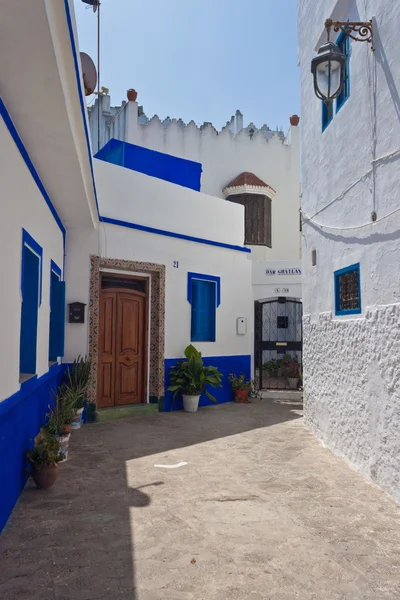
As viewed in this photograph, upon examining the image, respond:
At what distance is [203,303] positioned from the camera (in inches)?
381

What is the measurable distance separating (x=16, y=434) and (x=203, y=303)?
5.97 metres

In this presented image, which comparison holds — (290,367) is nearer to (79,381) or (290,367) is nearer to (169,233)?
(169,233)

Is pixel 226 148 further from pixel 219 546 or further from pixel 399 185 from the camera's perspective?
pixel 219 546

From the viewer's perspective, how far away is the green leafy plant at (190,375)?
28.6 ft

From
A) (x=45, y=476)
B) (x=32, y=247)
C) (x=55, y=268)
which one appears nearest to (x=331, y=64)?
(x=32, y=247)

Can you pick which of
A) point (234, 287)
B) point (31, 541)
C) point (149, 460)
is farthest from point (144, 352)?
point (31, 541)

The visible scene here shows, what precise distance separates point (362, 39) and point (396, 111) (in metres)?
1.19

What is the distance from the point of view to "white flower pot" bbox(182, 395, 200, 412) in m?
8.75

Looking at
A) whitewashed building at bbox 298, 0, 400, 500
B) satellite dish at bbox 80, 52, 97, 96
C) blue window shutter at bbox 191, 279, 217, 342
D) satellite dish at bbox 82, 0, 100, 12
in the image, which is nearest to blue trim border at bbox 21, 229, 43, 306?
whitewashed building at bbox 298, 0, 400, 500

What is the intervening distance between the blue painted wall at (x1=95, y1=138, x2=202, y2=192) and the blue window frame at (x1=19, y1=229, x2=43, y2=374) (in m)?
4.49

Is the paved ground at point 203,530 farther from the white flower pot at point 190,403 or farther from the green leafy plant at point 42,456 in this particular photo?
the white flower pot at point 190,403

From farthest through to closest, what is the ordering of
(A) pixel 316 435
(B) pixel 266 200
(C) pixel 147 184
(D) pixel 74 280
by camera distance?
1. (B) pixel 266 200
2. (C) pixel 147 184
3. (D) pixel 74 280
4. (A) pixel 316 435

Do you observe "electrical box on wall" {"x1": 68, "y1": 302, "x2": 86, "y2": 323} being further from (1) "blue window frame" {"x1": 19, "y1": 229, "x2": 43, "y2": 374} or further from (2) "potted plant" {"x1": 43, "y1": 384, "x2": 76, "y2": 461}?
(1) "blue window frame" {"x1": 19, "y1": 229, "x2": 43, "y2": 374}

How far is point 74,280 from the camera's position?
7.68m
